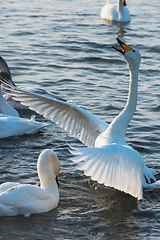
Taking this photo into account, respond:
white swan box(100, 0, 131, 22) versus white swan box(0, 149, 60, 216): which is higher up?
white swan box(100, 0, 131, 22)

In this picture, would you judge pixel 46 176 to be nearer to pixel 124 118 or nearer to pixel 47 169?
pixel 47 169

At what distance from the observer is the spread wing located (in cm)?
654

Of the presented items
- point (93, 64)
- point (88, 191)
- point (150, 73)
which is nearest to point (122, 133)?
point (88, 191)

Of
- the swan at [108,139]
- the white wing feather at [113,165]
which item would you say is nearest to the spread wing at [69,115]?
the swan at [108,139]

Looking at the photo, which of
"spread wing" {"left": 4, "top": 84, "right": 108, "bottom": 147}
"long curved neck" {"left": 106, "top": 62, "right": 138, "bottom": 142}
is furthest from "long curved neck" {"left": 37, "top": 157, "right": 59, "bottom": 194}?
"spread wing" {"left": 4, "top": 84, "right": 108, "bottom": 147}

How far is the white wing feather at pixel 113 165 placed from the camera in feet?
15.5

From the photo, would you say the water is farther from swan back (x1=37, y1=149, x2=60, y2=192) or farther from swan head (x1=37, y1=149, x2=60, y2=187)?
swan head (x1=37, y1=149, x2=60, y2=187)

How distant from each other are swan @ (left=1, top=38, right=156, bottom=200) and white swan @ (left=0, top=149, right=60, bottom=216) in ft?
1.52

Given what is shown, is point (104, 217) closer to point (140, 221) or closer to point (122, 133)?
point (140, 221)

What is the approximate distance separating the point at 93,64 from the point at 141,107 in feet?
11.2

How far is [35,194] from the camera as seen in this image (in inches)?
209

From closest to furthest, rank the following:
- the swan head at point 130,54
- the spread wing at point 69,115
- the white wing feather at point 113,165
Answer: the white wing feather at point 113,165, the swan head at point 130,54, the spread wing at point 69,115

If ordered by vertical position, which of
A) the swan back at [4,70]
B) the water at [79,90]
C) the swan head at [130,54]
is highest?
the swan head at [130,54]

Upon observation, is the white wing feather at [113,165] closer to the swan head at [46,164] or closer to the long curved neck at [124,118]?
the swan head at [46,164]
